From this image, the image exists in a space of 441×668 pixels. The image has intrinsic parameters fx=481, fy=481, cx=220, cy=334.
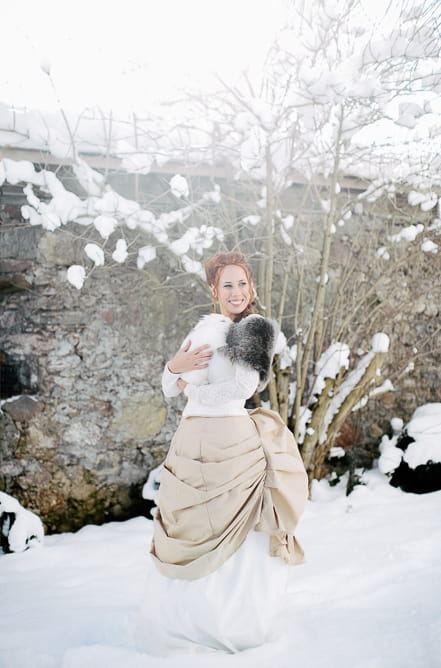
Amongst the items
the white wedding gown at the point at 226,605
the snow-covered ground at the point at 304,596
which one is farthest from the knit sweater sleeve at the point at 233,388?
the snow-covered ground at the point at 304,596

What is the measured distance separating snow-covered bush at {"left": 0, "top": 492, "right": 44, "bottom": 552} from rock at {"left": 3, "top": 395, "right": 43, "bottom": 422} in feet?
1.78

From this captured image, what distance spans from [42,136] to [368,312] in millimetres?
2691

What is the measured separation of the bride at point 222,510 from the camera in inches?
67.4

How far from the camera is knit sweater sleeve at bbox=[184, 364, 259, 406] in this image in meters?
1.73

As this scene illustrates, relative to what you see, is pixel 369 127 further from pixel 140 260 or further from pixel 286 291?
pixel 140 260

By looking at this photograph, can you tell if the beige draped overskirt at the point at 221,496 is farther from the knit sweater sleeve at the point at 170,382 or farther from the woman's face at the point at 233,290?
the woman's face at the point at 233,290

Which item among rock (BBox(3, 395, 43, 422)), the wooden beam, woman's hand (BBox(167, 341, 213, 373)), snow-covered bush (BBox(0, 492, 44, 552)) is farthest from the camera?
rock (BBox(3, 395, 43, 422))

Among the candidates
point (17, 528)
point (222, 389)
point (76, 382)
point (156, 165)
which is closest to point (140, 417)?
point (76, 382)

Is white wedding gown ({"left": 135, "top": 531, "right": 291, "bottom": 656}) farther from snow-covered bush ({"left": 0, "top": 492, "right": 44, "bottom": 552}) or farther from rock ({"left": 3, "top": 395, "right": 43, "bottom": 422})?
rock ({"left": 3, "top": 395, "right": 43, "bottom": 422})

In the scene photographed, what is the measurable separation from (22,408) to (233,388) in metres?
2.10

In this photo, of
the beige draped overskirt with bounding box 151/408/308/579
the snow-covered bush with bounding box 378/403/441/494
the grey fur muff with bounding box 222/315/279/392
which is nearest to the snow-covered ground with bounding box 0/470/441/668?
the snow-covered bush with bounding box 378/403/441/494

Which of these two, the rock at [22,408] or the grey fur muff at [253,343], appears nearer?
the grey fur muff at [253,343]

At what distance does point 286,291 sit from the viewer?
3.78 m

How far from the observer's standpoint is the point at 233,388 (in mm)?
1733
